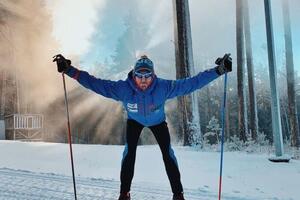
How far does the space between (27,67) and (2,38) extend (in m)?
2.87

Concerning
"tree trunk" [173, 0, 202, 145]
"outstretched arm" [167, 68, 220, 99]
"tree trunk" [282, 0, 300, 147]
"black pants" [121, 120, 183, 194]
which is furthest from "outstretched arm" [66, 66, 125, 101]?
"tree trunk" [282, 0, 300, 147]

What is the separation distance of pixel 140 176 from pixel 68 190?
168 centimetres

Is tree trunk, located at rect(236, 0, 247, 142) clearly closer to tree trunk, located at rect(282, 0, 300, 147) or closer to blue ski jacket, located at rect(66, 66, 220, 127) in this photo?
tree trunk, located at rect(282, 0, 300, 147)

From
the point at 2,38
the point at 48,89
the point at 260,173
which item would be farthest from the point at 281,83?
the point at 260,173

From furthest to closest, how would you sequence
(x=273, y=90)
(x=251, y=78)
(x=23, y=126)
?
(x=23, y=126)
(x=251, y=78)
(x=273, y=90)

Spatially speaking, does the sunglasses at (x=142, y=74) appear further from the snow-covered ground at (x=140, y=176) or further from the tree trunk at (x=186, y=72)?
the tree trunk at (x=186, y=72)

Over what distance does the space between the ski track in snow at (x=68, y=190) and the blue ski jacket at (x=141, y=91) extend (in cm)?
144

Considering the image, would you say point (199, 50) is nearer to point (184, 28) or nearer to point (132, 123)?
point (184, 28)

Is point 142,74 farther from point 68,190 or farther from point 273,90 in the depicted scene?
point 273,90

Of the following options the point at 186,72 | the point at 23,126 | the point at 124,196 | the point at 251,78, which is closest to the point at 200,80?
the point at 124,196

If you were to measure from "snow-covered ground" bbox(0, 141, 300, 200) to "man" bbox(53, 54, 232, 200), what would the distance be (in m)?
0.95

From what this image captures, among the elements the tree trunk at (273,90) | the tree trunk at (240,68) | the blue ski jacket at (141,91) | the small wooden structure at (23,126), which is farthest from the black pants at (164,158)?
the small wooden structure at (23,126)

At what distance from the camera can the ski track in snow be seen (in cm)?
545

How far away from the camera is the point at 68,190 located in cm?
580
